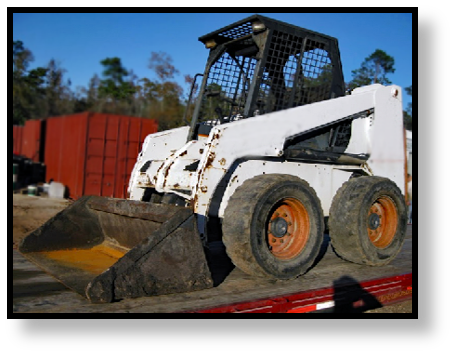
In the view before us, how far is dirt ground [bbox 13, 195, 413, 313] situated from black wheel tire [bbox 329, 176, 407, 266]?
2880mm

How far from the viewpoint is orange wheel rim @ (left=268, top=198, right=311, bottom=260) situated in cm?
457

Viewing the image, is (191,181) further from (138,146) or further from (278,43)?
(138,146)

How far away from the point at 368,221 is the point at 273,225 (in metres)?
1.36

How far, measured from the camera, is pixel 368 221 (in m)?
5.29

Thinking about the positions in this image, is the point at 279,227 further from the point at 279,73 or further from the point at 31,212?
the point at 31,212

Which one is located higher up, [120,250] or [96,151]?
[96,151]

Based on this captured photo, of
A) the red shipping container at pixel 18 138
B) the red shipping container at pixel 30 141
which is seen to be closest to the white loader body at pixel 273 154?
the red shipping container at pixel 30 141

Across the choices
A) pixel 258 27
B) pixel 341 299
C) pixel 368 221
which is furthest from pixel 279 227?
pixel 258 27

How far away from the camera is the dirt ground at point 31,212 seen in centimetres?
944

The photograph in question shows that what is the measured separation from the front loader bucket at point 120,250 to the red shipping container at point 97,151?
268 inches

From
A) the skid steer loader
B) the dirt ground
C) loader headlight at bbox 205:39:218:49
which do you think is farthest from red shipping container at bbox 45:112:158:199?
the skid steer loader

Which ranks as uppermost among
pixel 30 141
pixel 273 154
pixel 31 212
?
pixel 30 141

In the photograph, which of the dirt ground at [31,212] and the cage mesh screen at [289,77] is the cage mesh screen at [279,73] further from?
the dirt ground at [31,212]
